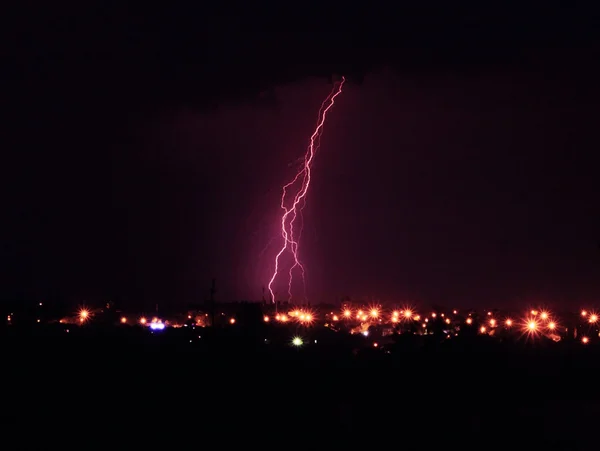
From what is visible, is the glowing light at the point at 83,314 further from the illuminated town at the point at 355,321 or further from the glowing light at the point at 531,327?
the glowing light at the point at 531,327

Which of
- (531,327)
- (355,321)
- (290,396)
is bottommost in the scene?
(290,396)

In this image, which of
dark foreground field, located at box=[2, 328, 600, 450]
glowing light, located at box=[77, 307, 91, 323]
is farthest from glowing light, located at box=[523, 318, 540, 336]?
glowing light, located at box=[77, 307, 91, 323]

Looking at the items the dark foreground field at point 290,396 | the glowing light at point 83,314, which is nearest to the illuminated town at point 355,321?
the glowing light at point 83,314

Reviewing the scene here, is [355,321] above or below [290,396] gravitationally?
above

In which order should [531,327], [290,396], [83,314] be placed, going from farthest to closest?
1. [83,314]
2. [531,327]
3. [290,396]

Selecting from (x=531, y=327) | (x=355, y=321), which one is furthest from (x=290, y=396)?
(x=355, y=321)

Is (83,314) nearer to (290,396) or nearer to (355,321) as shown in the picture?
(355,321)

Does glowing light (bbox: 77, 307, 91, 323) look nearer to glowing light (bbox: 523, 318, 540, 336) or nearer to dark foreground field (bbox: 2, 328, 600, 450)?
dark foreground field (bbox: 2, 328, 600, 450)

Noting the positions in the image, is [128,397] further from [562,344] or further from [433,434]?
[562,344]
